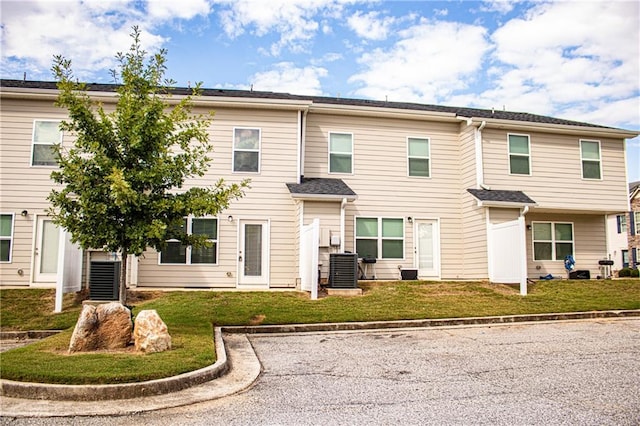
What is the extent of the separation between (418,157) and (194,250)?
7680 millimetres

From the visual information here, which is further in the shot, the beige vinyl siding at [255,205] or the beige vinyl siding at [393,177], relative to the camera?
the beige vinyl siding at [393,177]

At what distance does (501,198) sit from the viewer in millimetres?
15227

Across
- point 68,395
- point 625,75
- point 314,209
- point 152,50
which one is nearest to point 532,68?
point 625,75

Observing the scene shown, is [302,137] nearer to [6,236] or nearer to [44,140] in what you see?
[44,140]

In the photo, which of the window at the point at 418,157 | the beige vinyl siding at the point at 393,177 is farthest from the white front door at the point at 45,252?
the window at the point at 418,157

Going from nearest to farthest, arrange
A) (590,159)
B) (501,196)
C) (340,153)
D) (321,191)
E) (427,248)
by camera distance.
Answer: (321,191) → (501,196) → (340,153) → (427,248) → (590,159)

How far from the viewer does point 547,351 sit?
7.90 meters

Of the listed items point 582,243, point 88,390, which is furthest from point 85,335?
point 582,243

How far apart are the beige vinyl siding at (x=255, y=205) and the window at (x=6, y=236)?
359 centimetres

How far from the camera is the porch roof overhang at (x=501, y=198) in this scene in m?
15.0

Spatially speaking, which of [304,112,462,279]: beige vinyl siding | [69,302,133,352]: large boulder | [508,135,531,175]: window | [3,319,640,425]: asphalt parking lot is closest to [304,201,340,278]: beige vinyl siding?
[304,112,462,279]: beige vinyl siding

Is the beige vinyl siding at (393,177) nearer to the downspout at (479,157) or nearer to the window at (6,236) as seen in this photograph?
the downspout at (479,157)

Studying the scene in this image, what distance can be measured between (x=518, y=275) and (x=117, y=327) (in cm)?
1036

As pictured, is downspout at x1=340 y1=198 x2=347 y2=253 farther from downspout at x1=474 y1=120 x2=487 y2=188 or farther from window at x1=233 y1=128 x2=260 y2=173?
downspout at x1=474 y1=120 x2=487 y2=188
